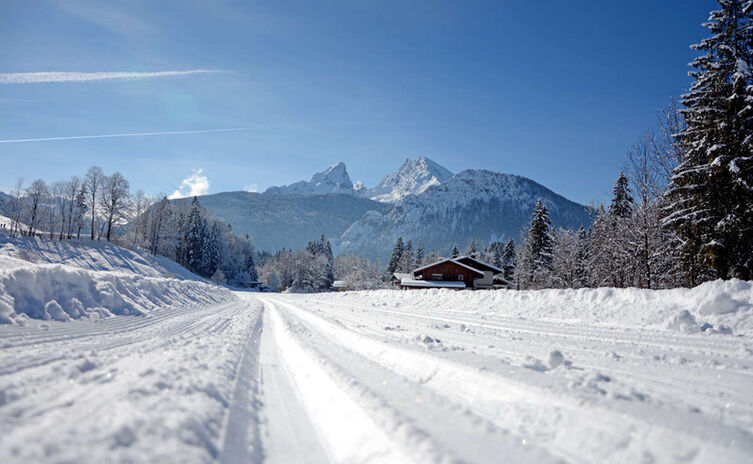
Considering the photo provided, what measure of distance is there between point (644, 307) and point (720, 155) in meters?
11.6

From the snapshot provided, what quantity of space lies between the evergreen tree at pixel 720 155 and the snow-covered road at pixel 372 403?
1343 centimetres

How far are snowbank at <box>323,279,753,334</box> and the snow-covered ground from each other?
15.2 inches

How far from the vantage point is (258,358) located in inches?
217

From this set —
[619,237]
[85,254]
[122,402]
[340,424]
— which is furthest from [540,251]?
[85,254]

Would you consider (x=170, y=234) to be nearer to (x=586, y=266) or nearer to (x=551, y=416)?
(x=586, y=266)

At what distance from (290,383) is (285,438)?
153 centimetres

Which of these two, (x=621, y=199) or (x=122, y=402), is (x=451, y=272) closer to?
(x=621, y=199)

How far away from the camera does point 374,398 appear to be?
325cm

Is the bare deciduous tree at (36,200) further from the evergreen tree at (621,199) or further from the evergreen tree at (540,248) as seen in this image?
the evergreen tree at (621,199)

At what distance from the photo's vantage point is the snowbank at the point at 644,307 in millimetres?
6836

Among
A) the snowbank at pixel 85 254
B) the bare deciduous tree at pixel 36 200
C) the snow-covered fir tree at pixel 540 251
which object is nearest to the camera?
the snowbank at pixel 85 254

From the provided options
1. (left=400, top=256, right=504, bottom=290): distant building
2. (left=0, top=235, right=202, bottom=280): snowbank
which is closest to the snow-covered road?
(left=400, top=256, right=504, bottom=290): distant building

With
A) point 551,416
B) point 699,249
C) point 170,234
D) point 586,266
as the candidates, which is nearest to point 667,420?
point 551,416

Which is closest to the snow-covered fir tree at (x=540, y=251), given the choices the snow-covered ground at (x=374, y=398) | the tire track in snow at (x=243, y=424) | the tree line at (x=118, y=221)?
the snow-covered ground at (x=374, y=398)
